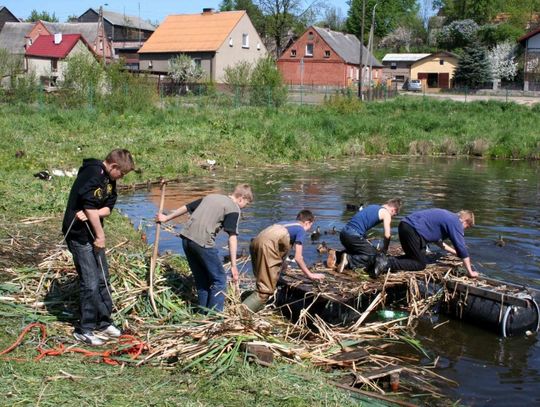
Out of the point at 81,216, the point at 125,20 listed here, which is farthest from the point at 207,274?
the point at 125,20

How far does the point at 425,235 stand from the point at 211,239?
427 centimetres

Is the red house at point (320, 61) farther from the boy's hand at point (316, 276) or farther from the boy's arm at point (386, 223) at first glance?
the boy's hand at point (316, 276)

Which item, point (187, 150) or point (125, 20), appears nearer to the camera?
point (187, 150)

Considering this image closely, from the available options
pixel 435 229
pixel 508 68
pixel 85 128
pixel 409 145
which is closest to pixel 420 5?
pixel 508 68

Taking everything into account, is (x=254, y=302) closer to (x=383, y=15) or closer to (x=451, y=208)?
(x=451, y=208)

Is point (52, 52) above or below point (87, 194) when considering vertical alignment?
above

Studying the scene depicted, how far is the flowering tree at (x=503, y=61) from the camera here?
7262 centimetres

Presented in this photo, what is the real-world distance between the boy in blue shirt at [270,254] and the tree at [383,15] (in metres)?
98.2

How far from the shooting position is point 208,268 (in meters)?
7.85

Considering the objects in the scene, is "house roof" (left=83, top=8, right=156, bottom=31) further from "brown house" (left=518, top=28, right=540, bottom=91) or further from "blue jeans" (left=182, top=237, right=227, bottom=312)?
"blue jeans" (left=182, top=237, right=227, bottom=312)

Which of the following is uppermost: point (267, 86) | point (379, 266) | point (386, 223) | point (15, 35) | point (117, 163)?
point (15, 35)

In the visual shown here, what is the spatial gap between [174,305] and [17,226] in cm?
498

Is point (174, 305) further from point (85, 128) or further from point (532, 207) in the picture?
point (85, 128)

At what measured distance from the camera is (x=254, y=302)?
28.9 ft
